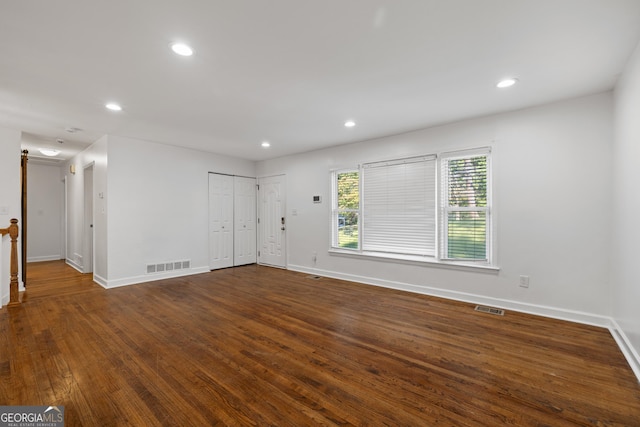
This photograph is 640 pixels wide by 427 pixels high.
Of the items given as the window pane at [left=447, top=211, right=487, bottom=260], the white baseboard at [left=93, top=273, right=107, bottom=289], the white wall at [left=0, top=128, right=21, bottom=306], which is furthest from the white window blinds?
the white wall at [left=0, top=128, right=21, bottom=306]

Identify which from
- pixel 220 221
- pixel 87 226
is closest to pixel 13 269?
pixel 87 226

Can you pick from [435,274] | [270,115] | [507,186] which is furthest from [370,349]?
[270,115]

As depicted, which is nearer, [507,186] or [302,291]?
[507,186]

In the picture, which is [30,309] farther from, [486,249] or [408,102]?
[486,249]

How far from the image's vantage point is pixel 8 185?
416 centimetres

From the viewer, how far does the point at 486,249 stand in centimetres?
387

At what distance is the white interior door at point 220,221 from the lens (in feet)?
20.2

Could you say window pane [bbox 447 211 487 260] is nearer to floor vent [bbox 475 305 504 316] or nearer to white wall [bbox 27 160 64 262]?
floor vent [bbox 475 305 504 316]

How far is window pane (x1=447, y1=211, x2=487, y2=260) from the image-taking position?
391 centimetres

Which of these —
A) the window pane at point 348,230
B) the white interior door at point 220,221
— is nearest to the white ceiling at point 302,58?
the window pane at point 348,230

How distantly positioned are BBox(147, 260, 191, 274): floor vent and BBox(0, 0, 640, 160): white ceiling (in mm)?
2592

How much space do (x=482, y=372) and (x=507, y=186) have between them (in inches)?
96.1

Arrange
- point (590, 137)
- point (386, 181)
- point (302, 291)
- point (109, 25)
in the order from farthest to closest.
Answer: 1. point (386, 181)
2. point (302, 291)
3. point (590, 137)
4. point (109, 25)

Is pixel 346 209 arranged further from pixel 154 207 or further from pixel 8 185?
pixel 8 185
